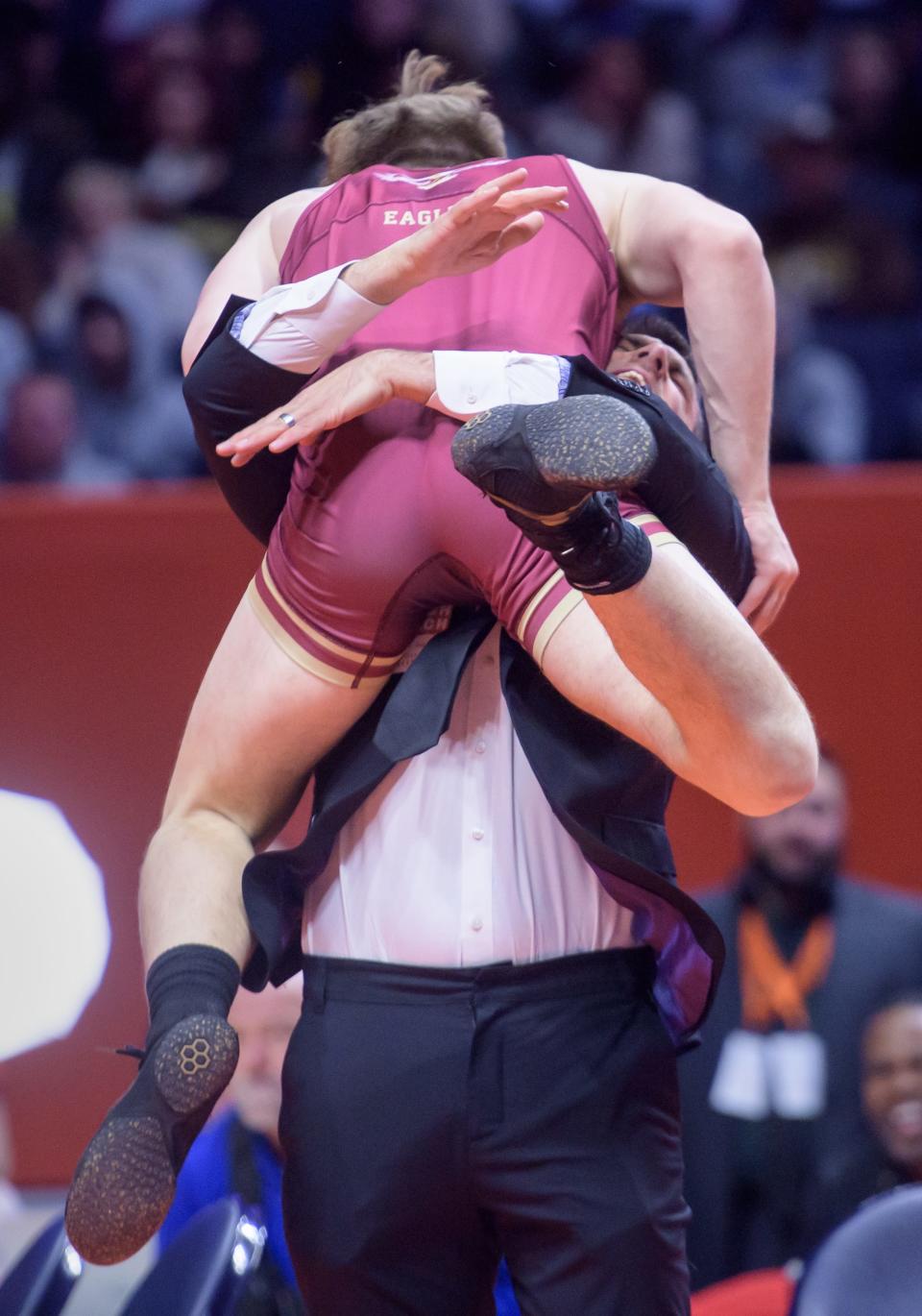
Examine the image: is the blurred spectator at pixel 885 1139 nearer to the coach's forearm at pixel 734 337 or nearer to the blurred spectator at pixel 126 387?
the coach's forearm at pixel 734 337

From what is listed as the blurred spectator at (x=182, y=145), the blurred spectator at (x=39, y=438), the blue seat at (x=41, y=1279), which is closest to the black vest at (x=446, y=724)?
the blue seat at (x=41, y=1279)

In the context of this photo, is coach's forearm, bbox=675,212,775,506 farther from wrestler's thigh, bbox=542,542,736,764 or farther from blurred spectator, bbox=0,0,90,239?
blurred spectator, bbox=0,0,90,239

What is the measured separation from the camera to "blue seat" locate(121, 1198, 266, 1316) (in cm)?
185

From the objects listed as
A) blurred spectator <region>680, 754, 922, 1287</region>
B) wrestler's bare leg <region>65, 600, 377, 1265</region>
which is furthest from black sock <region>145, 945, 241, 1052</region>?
blurred spectator <region>680, 754, 922, 1287</region>

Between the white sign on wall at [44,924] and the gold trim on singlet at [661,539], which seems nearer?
the gold trim on singlet at [661,539]

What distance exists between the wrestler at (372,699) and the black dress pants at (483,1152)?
127 mm

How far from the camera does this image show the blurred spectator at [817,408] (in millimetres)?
4488

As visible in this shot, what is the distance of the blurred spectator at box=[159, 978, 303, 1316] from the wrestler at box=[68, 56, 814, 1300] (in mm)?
1013

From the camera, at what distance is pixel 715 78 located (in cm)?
530

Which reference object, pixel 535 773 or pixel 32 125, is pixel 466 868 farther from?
pixel 32 125

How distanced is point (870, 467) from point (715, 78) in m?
2.23

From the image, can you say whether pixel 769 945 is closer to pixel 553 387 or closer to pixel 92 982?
pixel 92 982

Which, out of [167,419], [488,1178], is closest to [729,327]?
[488,1178]

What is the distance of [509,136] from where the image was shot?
485 centimetres
